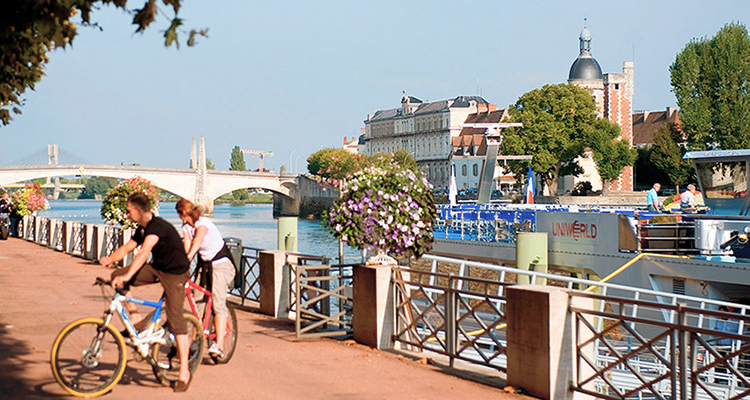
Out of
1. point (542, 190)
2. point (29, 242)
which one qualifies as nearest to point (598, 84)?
point (542, 190)

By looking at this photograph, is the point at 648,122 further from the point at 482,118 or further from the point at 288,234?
the point at 288,234

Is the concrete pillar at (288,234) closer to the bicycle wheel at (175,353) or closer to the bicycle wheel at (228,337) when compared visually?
the bicycle wheel at (228,337)

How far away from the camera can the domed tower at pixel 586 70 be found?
403ft

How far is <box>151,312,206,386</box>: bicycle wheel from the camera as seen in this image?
26.9ft

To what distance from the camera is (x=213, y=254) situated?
9609 mm

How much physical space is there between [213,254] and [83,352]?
2.15m

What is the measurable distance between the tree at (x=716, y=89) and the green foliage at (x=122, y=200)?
4857 cm

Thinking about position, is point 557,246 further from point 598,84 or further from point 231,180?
point 598,84

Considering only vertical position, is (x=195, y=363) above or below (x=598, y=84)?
below

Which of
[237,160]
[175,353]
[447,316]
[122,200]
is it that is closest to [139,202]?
[175,353]

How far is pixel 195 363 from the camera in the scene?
8445 millimetres

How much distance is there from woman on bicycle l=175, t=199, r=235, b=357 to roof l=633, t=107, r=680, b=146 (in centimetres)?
10865

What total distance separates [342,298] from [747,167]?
15.2 m

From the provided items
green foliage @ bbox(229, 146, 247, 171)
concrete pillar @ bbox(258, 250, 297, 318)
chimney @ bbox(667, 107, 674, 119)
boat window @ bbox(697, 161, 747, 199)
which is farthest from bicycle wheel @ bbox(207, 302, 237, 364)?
green foliage @ bbox(229, 146, 247, 171)
